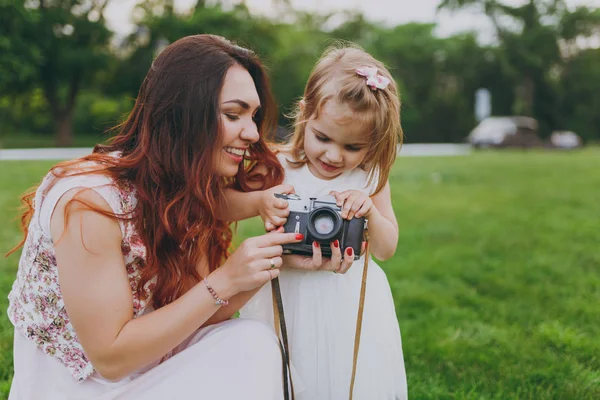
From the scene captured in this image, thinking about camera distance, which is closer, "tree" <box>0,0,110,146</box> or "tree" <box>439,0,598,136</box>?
"tree" <box>0,0,110,146</box>

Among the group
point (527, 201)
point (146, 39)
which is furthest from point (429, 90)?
point (527, 201)

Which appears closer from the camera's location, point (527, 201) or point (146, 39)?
point (527, 201)

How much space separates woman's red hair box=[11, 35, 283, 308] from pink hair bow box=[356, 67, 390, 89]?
466 mm

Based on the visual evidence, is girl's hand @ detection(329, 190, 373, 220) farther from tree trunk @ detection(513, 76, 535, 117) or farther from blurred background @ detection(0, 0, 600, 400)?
tree trunk @ detection(513, 76, 535, 117)

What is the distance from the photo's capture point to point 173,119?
5.60 ft

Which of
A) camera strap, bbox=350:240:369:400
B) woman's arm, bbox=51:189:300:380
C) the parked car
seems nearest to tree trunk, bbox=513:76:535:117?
the parked car

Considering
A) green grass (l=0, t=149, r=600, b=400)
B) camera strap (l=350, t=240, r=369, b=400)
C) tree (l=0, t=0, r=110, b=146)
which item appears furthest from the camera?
tree (l=0, t=0, r=110, b=146)

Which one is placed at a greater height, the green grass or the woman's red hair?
the woman's red hair

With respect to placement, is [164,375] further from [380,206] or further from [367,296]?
[380,206]

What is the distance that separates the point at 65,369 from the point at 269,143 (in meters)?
1.04

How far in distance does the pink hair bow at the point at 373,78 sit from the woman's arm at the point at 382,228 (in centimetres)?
36

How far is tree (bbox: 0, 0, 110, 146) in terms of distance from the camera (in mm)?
16094

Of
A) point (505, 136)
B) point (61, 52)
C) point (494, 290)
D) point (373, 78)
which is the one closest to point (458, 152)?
point (505, 136)

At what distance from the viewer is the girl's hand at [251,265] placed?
65.4 inches
